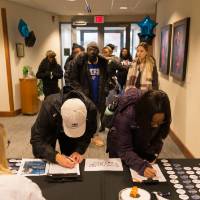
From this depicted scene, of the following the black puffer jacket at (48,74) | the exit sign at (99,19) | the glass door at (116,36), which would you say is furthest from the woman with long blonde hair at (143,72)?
the exit sign at (99,19)

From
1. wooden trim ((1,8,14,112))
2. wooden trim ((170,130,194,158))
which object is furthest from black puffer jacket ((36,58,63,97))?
wooden trim ((170,130,194,158))

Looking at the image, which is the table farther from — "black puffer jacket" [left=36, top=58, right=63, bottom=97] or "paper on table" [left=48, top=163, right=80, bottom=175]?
"black puffer jacket" [left=36, top=58, right=63, bottom=97]

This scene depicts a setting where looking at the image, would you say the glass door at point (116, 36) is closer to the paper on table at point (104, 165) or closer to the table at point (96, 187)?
the paper on table at point (104, 165)

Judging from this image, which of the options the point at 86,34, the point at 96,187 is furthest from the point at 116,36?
the point at 96,187

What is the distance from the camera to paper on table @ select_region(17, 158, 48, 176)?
147cm

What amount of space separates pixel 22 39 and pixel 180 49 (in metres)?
3.55

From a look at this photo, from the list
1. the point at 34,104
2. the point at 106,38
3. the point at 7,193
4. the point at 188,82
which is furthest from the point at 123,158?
the point at 106,38

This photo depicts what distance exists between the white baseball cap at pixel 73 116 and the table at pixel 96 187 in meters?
0.24

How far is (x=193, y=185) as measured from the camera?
1.35m

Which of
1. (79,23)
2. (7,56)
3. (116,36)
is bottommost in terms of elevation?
(7,56)

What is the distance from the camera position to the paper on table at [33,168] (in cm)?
147

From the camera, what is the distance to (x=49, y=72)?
507 centimetres

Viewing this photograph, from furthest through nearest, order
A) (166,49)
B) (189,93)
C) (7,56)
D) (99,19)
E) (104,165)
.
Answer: (99,19) < (7,56) < (166,49) < (189,93) < (104,165)

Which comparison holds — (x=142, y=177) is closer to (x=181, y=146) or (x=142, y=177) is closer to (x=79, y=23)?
(x=181, y=146)
